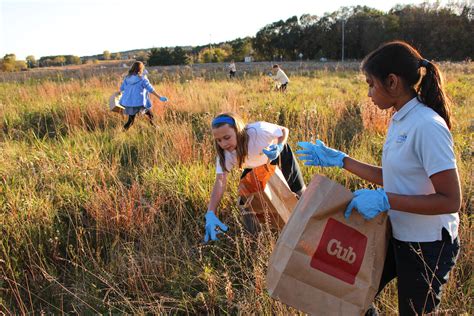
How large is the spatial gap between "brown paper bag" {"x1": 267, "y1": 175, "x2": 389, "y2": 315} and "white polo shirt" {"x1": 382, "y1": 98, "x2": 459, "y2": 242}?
0.13m

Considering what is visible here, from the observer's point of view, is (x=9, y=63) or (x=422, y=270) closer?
(x=422, y=270)

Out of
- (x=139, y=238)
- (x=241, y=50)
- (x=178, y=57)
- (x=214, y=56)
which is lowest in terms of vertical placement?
(x=139, y=238)

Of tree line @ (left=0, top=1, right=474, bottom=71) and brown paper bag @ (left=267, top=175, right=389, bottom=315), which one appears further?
tree line @ (left=0, top=1, right=474, bottom=71)

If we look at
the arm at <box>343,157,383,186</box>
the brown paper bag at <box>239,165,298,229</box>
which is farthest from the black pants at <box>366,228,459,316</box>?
the brown paper bag at <box>239,165,298,229</box>

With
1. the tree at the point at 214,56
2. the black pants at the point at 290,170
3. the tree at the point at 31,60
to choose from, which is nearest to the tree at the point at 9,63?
the tree at the point at 31,60

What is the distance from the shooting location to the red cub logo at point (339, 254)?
126cm

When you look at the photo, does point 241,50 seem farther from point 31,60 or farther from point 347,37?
point 31,60

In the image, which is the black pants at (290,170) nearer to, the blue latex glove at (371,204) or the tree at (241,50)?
the blue latex glove at (371,204)

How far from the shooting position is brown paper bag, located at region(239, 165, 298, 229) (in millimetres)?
2105

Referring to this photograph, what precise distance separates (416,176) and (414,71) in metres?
0.38

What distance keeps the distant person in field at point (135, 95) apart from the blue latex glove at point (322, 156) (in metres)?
4.16

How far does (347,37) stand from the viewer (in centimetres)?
4409

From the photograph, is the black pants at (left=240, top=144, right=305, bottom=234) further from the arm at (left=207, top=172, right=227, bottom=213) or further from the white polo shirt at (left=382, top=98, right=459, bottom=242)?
the white polo shirt at (left=382, top=98, right=459, bottom=242)

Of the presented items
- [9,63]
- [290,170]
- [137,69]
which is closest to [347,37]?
[9,63]
